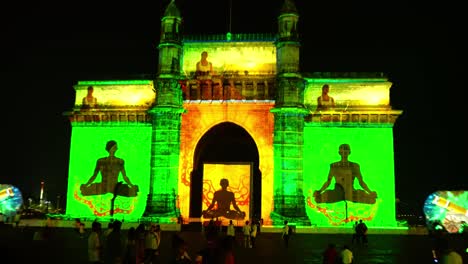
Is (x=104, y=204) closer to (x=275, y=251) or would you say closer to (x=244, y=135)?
(x=244, y=135)

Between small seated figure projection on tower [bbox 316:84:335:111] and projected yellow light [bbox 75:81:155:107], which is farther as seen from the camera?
projected yellow light [bbox 75:81:155:107]

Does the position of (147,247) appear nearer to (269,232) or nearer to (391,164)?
(269,232)

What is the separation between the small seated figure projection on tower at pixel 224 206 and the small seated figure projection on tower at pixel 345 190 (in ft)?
18.1

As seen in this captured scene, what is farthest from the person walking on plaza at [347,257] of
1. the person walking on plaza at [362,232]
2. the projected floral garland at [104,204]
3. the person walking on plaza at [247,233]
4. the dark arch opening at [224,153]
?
the projected floral garland at [104,204]

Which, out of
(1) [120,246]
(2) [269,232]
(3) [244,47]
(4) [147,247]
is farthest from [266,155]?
(1) [120,246]

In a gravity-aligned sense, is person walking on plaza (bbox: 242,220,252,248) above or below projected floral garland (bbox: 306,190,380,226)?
below

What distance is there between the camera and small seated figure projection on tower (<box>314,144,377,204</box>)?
34500 millimetres

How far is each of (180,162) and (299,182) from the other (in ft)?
27.2

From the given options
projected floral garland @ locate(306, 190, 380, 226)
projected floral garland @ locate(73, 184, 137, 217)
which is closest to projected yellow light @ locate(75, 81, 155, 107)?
projected floral garland @ locate(73, 184, 137, 217)

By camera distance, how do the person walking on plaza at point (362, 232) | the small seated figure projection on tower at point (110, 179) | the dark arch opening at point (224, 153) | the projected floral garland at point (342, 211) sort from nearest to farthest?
the person walking on plaza at point (362, 232), the projected floral garland at point (342, 211), the small seated figure projection on tower at point (110, 179), the dark arch opening at point (224, 153)

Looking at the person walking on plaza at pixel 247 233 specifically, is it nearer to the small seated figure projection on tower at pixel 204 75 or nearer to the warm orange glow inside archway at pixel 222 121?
the warm orange glow inside archway at pixel 222 121

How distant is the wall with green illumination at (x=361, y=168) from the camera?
3438 centimetres

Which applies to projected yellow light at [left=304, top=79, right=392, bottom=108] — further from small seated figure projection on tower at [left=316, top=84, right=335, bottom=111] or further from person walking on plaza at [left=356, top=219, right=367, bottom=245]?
person walking on plaza at [left=356, top=219, right=367, bottom=245]

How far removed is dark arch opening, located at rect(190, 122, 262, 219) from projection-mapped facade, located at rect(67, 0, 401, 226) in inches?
5.8
